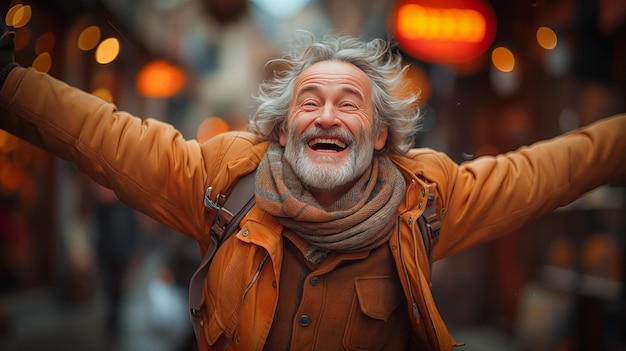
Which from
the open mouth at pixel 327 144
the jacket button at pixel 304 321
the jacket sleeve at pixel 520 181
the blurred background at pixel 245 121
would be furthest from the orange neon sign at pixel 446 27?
the jacket button at pixel 304 321

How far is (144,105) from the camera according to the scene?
2.88 meters

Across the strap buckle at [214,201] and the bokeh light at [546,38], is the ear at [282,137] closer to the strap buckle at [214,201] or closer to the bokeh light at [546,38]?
the strap buckle at [214,201]

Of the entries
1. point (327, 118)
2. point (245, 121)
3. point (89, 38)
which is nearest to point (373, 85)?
point (327, 118)

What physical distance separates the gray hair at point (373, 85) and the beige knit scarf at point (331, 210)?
0.19 meters

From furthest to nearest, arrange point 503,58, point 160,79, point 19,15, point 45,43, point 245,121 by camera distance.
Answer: point 503,58 < point 245,121 < point 160,79 < point 45,43 < point 19,15

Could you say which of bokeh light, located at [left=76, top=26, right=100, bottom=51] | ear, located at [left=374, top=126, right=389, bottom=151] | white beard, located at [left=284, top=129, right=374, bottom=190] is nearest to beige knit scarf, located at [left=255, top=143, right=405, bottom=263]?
white beard, located at [left=284, top=129, right=374, bottom=190]

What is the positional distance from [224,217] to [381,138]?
1.99 feet

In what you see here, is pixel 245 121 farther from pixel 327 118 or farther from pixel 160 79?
pixel 327 118

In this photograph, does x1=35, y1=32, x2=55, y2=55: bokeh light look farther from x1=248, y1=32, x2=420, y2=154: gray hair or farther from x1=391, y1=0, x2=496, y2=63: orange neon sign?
x1=391, y1=0, x2=496, y2=63: orange neon sign

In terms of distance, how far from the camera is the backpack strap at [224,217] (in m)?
1.71

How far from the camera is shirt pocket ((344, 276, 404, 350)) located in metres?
1.69

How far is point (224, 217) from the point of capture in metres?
1.70

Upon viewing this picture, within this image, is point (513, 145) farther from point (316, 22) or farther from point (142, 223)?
point (142, 223)

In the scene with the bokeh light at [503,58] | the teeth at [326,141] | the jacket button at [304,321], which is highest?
the bokeh light at [503,58]
